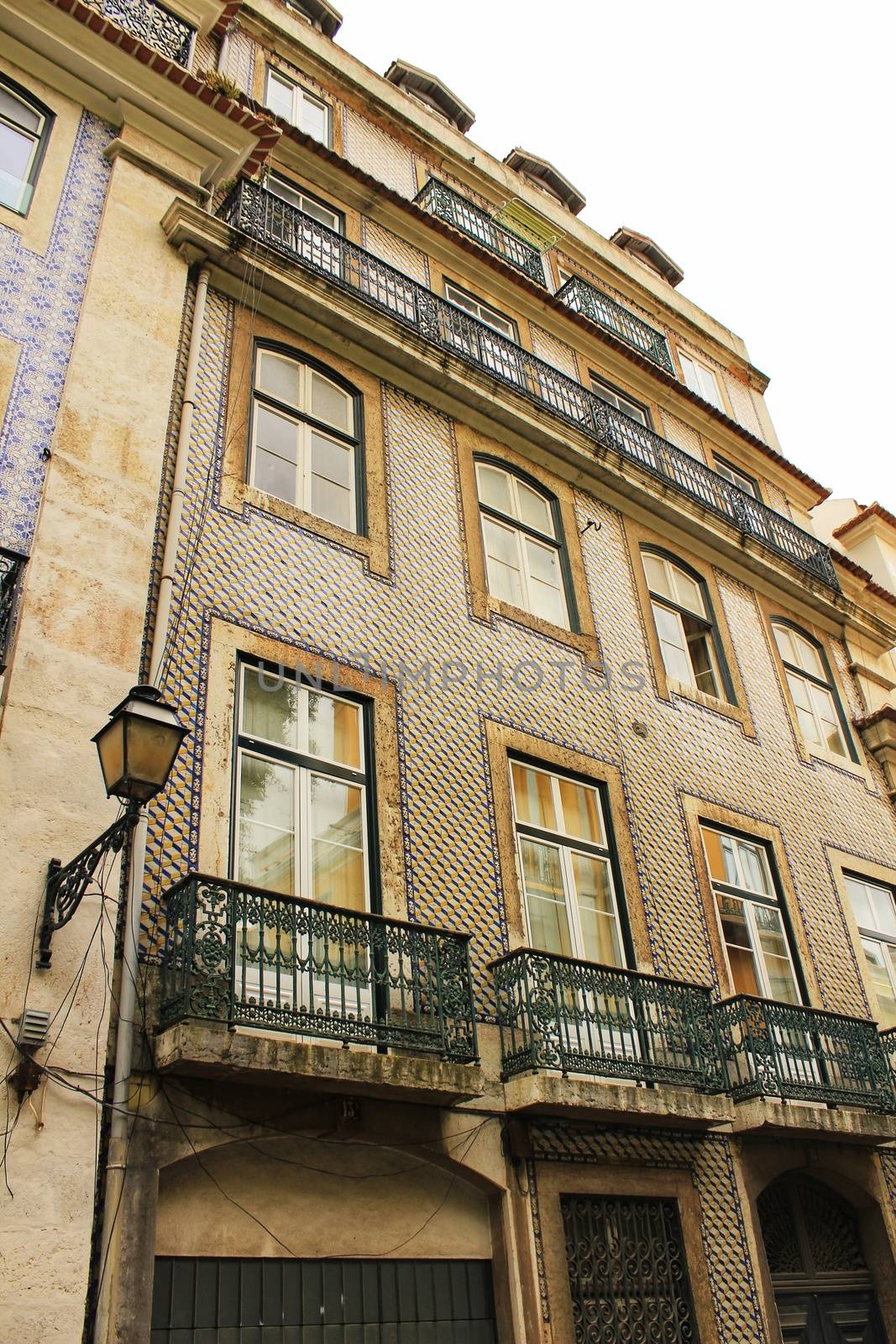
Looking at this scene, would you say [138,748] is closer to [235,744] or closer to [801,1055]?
[235,744]

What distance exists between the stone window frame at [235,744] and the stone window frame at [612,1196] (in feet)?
6.07

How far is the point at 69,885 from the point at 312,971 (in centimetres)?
138

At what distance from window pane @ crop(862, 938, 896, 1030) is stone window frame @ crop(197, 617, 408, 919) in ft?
18.4

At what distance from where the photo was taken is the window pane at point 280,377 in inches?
340

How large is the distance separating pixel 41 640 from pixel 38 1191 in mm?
2591

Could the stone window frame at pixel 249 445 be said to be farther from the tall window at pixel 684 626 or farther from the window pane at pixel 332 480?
the tall window at pixel 684 626

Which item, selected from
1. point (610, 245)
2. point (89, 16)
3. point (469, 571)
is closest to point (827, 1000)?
point (469, 571)

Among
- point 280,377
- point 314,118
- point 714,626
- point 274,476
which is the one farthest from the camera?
point 314,118

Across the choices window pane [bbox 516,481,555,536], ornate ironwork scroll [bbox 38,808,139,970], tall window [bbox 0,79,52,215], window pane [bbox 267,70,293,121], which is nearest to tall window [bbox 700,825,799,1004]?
window pane [bbox 516,481,555,536]

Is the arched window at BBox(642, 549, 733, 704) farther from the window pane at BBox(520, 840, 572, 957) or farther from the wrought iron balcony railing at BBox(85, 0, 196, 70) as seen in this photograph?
the wrought iron balcony railing at BBox(85, 0, 196, 70)

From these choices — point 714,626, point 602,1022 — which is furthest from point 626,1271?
point 714,626

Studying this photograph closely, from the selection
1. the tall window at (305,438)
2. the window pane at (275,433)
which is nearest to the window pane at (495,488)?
the tall window at (305,438)

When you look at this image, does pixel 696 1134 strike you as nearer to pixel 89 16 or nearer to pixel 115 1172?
pixel 115 1172

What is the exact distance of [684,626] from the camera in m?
11.4
